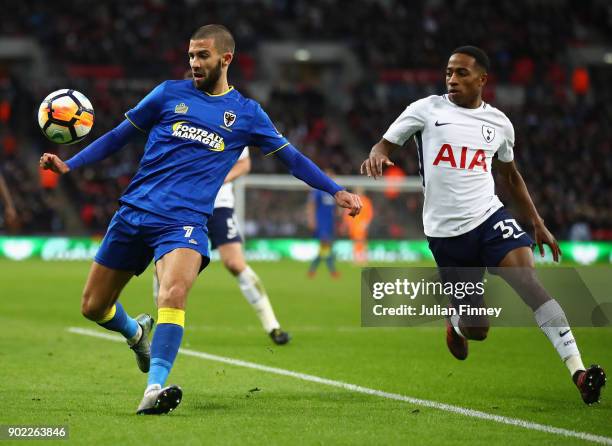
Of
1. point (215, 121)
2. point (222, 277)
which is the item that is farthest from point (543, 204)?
point (215, 121)

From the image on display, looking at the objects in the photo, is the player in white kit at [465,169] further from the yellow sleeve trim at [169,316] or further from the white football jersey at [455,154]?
the yellow sleeve trim at [169,316]

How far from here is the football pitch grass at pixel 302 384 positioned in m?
5.77

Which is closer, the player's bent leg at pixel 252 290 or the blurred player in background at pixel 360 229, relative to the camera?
the player's bent leg at pixel 252 290

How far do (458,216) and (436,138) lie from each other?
58 centimetres

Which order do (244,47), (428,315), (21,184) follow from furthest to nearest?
1. (244,47)
2. (21,184)
3. (428,315)

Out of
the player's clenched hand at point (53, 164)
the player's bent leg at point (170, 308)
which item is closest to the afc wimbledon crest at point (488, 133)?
the player's bent leg at point (170, 308)

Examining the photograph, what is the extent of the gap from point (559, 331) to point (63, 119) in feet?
11.9

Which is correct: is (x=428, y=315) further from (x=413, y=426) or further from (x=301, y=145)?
(x=301, y=145)

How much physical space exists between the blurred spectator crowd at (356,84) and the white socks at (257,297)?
59.2 ft

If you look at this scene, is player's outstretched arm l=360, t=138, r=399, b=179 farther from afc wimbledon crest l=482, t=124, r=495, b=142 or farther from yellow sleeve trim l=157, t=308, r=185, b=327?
yellow sleeve trim l=157, t=308, r=185, b=327

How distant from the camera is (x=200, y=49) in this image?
6617mm

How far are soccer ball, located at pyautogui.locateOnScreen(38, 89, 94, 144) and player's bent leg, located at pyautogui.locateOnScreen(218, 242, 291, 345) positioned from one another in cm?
375

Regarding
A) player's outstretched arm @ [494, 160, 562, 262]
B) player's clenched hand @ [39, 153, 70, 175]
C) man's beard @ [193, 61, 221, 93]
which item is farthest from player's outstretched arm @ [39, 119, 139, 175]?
player's outstretched arm @ [494, 160, 562, 262]

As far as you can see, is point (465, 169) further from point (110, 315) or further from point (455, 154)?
point (110, 315)
